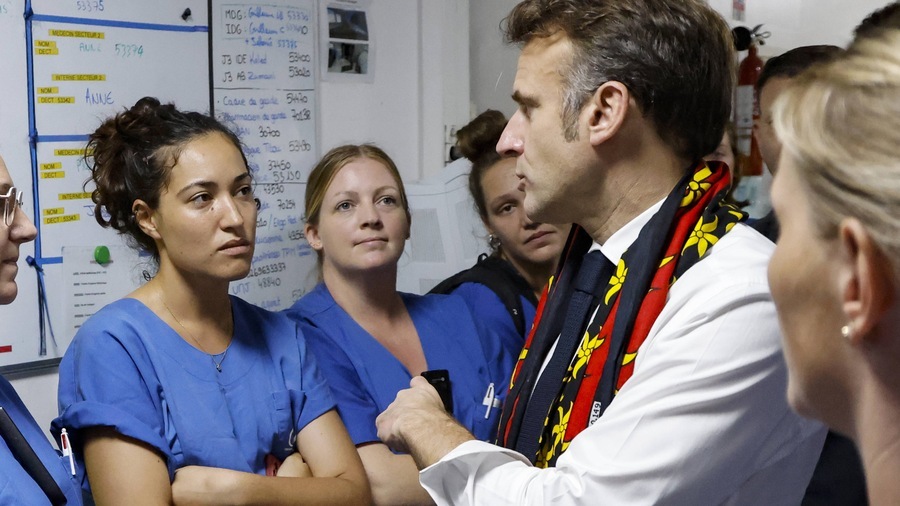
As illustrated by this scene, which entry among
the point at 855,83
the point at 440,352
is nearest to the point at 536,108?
the point at 855,83

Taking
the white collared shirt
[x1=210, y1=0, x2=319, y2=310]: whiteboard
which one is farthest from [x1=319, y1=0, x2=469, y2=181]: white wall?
the white collared shirt

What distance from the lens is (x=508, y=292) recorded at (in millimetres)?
2658

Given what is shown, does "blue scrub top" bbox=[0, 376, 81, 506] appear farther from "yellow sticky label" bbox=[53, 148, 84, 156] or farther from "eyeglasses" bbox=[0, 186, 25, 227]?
"yellow sticky label" bbox=[53, 148, 84, 156]

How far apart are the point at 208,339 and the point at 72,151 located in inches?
33.7

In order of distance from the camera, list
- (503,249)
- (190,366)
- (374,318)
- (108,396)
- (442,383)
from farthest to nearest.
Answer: (503,249) → (374,318) → (442,383) → (190,366) → (108,396)

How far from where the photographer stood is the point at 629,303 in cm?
136

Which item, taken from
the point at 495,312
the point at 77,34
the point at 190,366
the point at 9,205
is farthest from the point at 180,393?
the point at 77,34

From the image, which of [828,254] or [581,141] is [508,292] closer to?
[581,141]

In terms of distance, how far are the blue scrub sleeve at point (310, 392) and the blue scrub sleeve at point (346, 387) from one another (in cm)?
6

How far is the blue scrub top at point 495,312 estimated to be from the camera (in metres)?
2.58

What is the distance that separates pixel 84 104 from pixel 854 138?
2310 mm

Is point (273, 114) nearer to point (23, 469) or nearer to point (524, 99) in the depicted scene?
point (524, 99)

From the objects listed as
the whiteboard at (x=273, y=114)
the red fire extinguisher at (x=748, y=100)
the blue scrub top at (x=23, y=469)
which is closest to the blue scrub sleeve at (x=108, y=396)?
the blue scrub top at (x=23, y=469)

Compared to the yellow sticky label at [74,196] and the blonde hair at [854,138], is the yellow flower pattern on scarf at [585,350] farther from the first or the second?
the yellow sticky label at [74,196]
